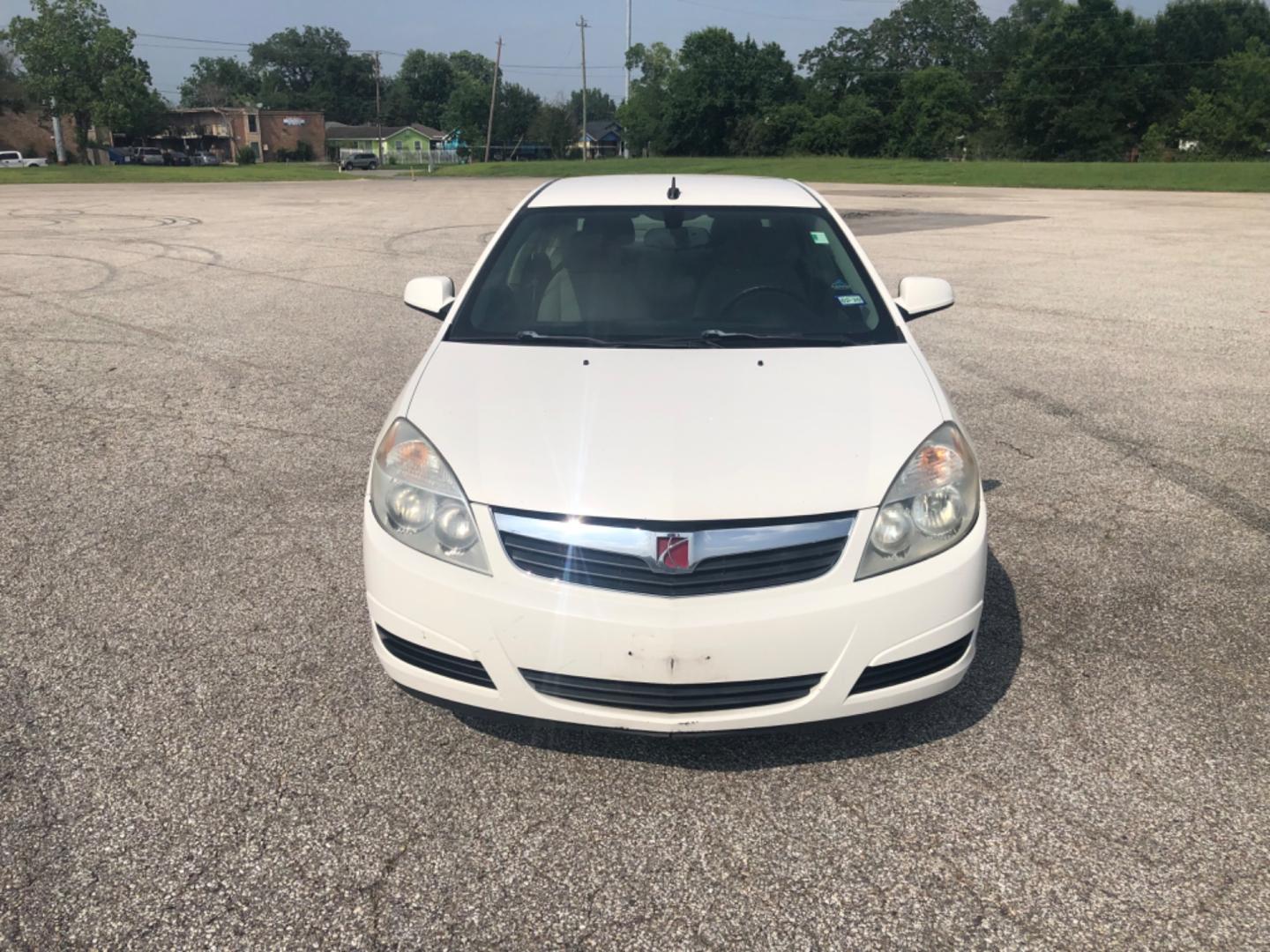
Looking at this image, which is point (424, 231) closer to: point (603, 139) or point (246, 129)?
point (246, 129)

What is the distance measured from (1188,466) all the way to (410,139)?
130 m

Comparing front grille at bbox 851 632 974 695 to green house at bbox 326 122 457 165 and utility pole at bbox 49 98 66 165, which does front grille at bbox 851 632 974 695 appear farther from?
green house at bbox 326 122 457 165

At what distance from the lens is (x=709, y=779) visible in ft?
9.04

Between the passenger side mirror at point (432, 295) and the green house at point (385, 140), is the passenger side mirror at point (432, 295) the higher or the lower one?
the lower one

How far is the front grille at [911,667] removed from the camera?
8.36 ft

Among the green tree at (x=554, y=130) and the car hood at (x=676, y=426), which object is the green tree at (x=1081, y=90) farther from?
the car hood at (x=676, y=426)

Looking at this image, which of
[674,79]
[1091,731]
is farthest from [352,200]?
[674,79]

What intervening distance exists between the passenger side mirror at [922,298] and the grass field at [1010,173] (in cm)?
2451

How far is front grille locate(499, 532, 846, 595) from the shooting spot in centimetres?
245

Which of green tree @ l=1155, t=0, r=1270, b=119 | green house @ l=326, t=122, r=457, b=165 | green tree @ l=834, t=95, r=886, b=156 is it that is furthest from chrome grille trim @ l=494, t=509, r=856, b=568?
green house @ l=326, t=122, r=457, b=165

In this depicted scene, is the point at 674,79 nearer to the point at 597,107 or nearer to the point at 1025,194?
the point at 1025,194

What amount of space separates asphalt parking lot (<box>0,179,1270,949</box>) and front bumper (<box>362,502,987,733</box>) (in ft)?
1.00

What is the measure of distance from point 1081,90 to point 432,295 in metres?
80.0

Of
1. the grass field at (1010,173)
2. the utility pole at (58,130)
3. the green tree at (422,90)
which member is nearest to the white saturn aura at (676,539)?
the grass field at (1010,173)
